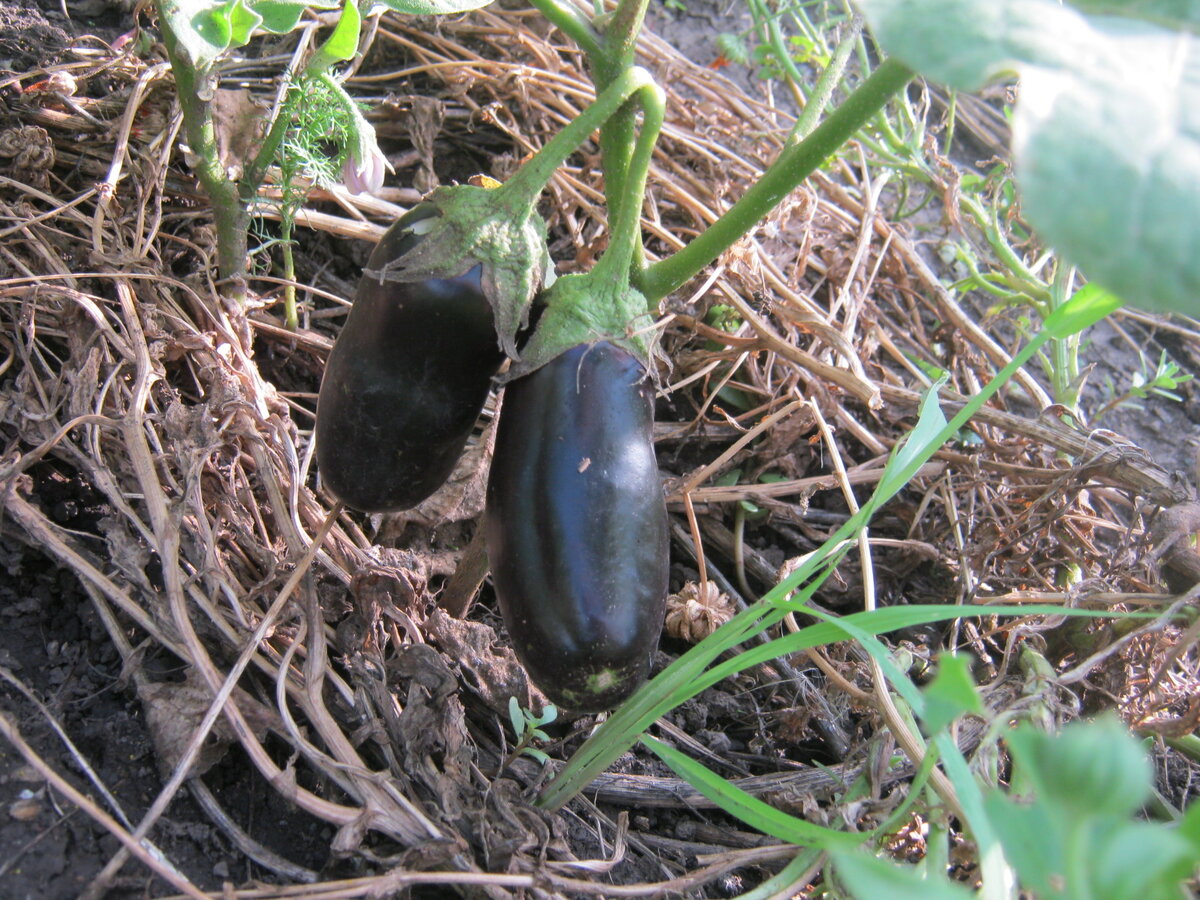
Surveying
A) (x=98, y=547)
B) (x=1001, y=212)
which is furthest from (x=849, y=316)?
(x=98, y=547)

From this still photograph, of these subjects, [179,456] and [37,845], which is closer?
[37,845]

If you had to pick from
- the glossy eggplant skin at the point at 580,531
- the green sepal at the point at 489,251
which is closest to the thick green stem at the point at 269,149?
the green sepal at the point at 489,251

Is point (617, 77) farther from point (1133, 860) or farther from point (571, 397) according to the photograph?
point (1133, 860)

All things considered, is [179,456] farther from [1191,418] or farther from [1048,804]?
[1191,418]

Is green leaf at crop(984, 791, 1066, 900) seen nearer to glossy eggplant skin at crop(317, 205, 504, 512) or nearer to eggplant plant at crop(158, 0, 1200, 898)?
eggplant plant at crop(158, 0, 1200, 898)

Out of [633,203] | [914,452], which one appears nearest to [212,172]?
[633,203]

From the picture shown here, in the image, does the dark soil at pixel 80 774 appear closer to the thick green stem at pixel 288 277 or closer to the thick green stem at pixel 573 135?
the thick green stem at pixel 288 277

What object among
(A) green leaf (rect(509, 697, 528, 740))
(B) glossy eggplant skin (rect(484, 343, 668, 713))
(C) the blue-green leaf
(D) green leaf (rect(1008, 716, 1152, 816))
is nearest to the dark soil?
(A) green leaf (rect(509, 697, 528, 740))

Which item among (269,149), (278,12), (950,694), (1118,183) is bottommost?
(269,149)
